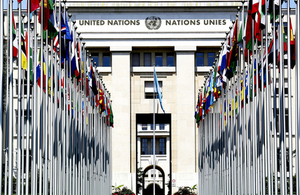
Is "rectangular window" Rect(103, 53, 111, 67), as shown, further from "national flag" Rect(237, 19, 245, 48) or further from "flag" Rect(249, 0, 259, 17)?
"flag" Rect(249, 0, 259, 17)

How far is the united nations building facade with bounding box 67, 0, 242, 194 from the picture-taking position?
58906mm

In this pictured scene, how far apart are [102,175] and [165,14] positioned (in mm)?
24798

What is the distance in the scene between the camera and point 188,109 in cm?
5972

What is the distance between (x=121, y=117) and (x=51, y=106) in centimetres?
3856

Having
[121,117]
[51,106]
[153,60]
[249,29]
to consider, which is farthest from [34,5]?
[153,60]

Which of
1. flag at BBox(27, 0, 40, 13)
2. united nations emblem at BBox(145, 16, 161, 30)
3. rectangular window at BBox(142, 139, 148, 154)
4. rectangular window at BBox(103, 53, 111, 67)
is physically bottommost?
rectangular window at BBox(142, 139, 148, 154)

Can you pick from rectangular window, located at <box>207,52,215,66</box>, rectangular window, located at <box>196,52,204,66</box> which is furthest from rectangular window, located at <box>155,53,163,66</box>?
rectangular window, located at <box>207,52,215,66</box>

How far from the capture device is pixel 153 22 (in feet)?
199

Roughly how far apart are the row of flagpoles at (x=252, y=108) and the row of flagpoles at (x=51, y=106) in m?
6.73

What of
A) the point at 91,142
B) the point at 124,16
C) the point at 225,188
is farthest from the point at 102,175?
the point at 124,16

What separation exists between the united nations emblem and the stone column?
3085mm

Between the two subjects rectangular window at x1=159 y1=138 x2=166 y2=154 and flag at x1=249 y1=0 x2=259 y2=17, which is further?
rectangular window at x1=159 y1=138 x2=166 y2=154

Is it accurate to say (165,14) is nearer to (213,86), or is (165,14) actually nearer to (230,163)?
(213,86)

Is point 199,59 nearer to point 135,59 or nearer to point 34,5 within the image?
point 135,59
